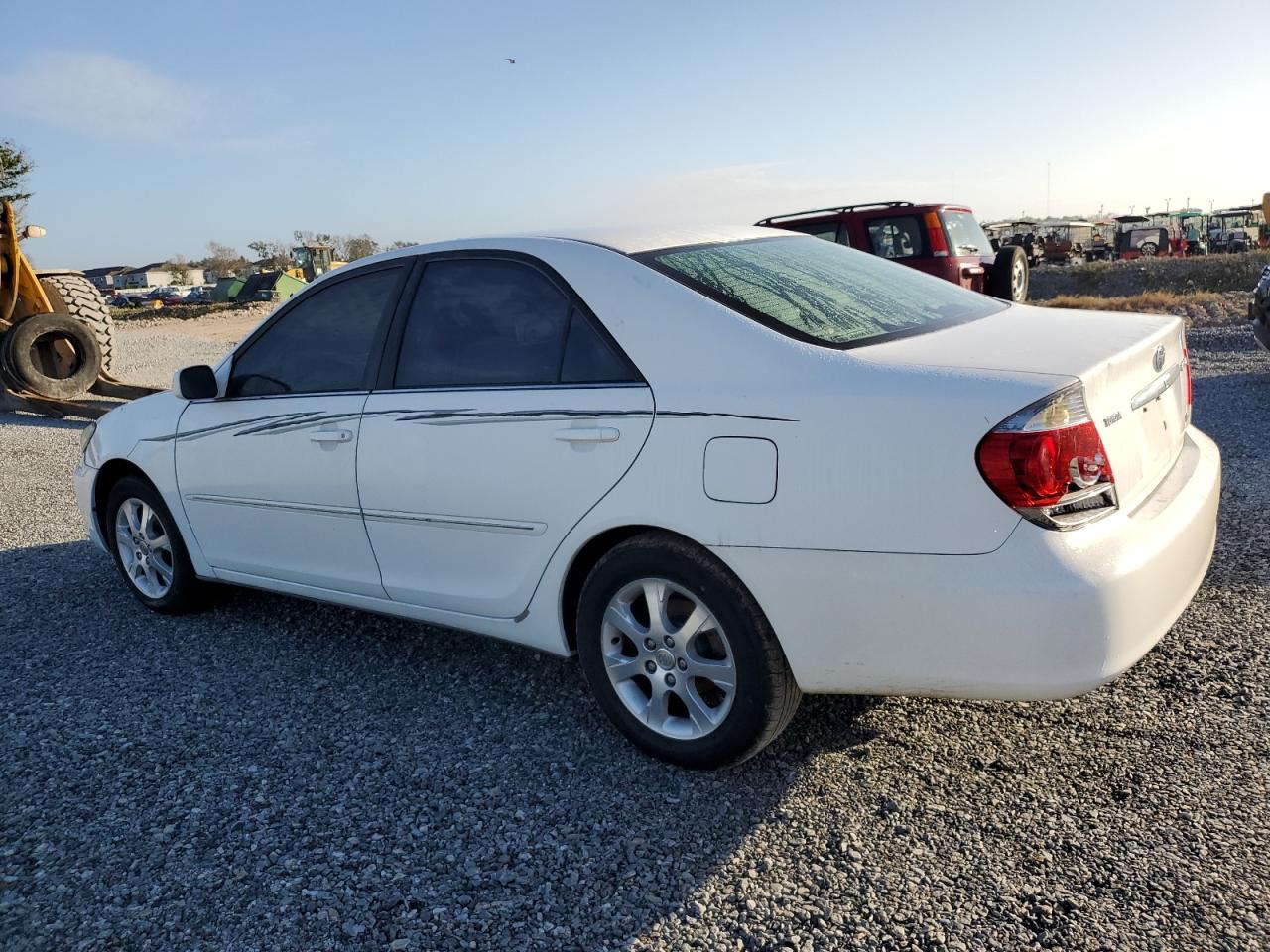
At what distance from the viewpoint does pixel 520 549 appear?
313 cm

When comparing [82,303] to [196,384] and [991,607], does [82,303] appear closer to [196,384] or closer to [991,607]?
[196,384]

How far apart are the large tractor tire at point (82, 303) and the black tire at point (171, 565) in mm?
8644

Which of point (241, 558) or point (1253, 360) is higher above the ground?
point (241, 558)

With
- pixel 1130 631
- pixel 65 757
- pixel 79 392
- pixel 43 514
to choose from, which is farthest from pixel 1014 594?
pixel 79 392

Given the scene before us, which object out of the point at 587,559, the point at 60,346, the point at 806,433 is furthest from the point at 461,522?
the point at 60,346

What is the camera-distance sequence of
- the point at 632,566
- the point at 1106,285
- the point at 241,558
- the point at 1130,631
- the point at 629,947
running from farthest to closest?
1. the point at 1106,285
2. the point at 241,558
3. the point at 632,566
4. the point at 1130,631
5. the point at 629,947

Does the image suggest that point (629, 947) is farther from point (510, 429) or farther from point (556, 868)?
point (510, 429)

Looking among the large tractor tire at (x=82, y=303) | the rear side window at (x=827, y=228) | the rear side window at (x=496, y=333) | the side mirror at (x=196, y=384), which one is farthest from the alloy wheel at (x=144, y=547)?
the large tractor tire at (x=82, y=303)

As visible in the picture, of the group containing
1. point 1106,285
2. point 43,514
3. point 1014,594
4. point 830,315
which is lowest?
point 1106,285

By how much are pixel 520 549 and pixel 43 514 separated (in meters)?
5.33

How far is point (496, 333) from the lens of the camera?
3314 millimetres

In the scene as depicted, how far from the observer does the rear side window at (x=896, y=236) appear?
36.3ft

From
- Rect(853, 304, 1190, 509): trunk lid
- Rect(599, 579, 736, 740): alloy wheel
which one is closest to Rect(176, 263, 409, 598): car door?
Rect(599, 579, 736, 740): alloy wheel

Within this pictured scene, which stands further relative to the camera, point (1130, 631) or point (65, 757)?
point (65, 757)
